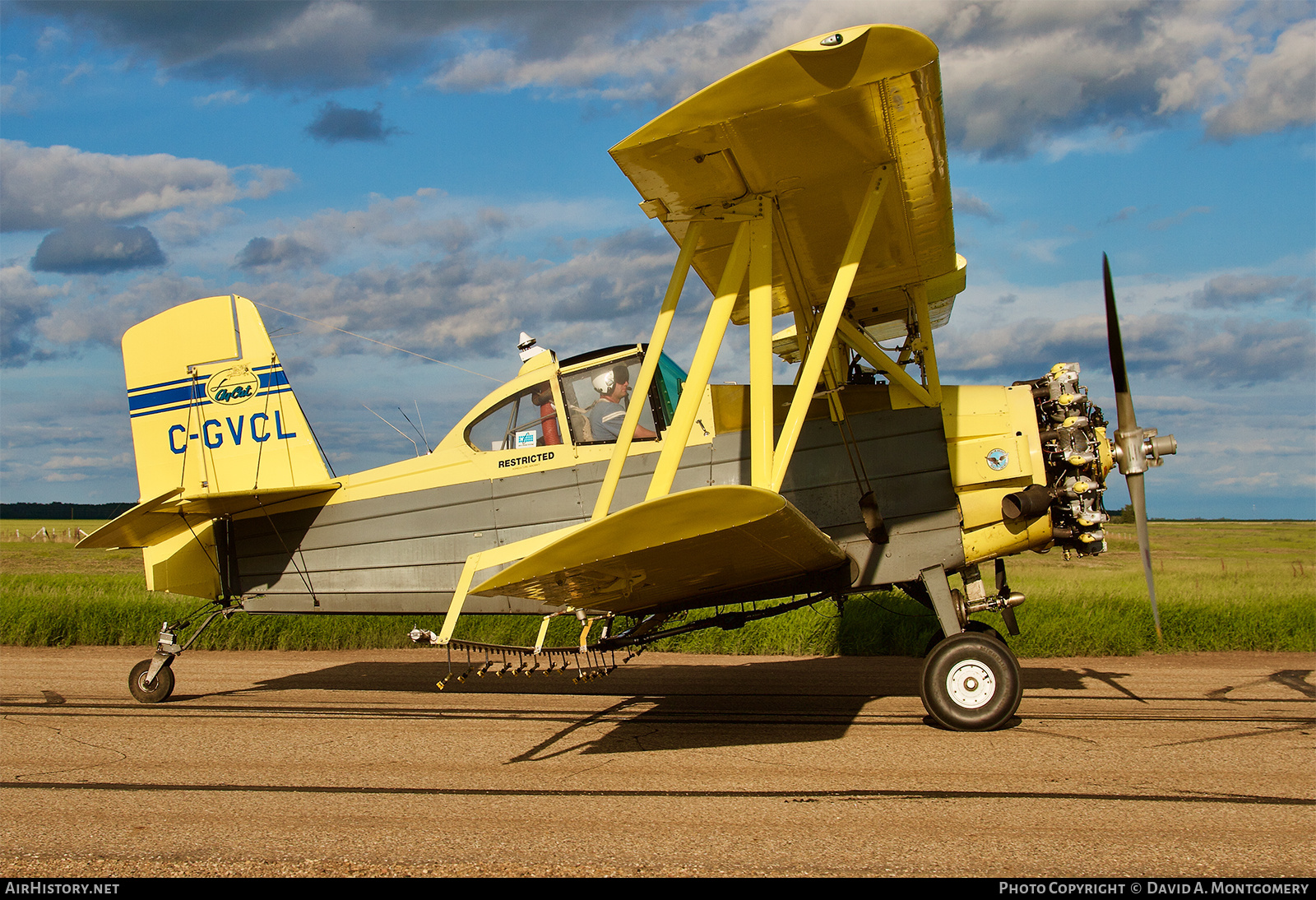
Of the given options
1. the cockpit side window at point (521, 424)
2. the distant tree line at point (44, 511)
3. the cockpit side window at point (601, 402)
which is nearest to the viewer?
the cockpit side window at point (601, 402)

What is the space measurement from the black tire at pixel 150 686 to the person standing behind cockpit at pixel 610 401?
5709mm

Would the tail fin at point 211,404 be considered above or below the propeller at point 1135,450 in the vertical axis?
above

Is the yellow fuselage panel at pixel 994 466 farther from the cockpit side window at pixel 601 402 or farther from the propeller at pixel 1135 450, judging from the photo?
the cockpit side window at pixel 601 402

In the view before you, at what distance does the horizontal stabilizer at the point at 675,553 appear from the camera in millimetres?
4668

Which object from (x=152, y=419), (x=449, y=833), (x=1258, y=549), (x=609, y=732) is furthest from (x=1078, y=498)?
(x=1258, y=549)

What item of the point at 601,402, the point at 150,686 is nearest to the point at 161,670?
the point at 150,686

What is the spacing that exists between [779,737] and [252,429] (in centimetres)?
638

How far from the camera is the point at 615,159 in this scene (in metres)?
5.79

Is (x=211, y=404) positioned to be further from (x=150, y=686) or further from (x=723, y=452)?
(x=723, y=452)

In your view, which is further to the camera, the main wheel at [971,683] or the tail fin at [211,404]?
the tail fin at [211,404]

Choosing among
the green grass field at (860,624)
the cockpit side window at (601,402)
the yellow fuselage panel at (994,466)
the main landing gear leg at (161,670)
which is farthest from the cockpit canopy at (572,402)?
the green grass field at (860,624)

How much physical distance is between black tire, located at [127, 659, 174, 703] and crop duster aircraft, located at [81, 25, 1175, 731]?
22 millimetres

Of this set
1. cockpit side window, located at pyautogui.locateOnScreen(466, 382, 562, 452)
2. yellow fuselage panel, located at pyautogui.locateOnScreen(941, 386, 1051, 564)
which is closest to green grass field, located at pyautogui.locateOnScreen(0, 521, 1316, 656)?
yellow fuselage panel, located at pyautogui.locateOnScreen(941, 386, 1051, 564)
